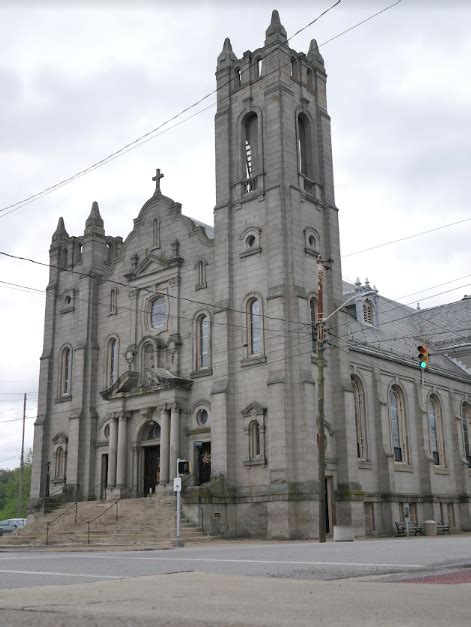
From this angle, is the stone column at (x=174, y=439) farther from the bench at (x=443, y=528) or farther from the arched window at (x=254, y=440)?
the bench at (x=443, y=528)

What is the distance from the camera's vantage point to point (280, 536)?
33.0 m

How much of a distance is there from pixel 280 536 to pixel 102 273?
21335 mm

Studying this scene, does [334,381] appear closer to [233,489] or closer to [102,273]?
[233,489]

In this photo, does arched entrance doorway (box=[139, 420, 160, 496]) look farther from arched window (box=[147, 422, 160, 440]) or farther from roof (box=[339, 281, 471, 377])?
roof (box=[339, 281, 471, 377])

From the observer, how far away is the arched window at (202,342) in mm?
39688

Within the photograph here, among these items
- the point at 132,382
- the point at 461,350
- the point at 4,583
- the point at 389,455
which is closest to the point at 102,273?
the point at 132,382

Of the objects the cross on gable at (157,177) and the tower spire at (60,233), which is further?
the tower spire at (60,233)

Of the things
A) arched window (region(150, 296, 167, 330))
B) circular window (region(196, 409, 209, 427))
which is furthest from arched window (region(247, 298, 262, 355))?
arched window (region(150, 296, 167, 330))

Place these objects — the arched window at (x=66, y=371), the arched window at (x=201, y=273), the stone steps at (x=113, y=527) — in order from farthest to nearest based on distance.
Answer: the arched window at (x=66, y=371)
the arched window at (x=201, y=273)
the stone steps at (x=113, y=527)

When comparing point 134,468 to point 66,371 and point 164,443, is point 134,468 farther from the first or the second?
point 66,371

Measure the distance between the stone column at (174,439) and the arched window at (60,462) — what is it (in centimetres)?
999

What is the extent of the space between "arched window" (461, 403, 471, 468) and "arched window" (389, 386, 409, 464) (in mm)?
8073

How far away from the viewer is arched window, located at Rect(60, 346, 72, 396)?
154ft

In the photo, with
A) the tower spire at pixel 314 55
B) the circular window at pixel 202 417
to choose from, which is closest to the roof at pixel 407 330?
the circular window at pixel 202 417
